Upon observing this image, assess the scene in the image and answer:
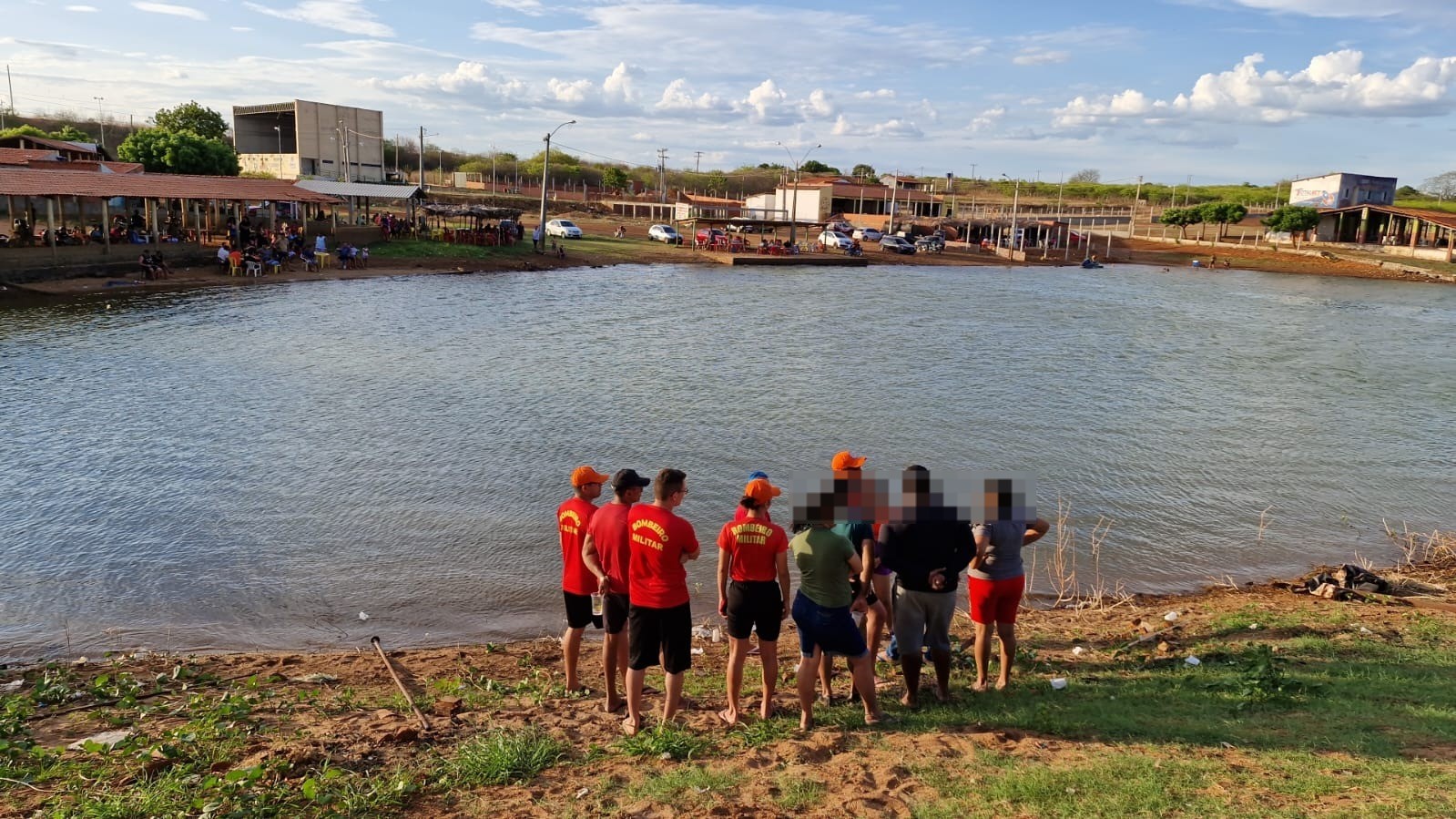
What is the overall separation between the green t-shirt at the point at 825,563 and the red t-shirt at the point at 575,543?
4.95 ft

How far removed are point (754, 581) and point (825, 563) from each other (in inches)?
18.3

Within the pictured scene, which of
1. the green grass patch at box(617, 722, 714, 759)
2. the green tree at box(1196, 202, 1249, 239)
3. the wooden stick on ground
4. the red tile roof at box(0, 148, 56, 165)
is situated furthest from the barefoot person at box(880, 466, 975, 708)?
the green tree at box(1196, 202, 1249, 239)

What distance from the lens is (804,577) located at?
6.08 meters

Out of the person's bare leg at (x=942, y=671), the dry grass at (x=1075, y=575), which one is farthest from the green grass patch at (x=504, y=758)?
the dry grass at (x=1075, y=575)

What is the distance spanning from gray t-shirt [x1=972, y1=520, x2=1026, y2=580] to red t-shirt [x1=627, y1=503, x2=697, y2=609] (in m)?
2.19

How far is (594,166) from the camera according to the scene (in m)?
116

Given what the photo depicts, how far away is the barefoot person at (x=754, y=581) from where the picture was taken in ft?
19.2

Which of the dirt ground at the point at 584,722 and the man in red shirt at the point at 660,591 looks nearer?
the dirt ground at the point at 584,722

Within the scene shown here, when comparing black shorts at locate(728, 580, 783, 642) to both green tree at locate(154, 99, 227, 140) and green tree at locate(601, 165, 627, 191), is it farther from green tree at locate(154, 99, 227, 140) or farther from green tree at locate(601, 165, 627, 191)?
green tree at locate(601, 165, 627, 191)

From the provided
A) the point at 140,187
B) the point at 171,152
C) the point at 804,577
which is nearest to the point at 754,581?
the point at 804,577

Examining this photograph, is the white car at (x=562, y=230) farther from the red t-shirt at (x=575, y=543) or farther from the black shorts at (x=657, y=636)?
the black shorts at (x=657, y=636)

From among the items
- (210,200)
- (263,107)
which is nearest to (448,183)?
Result: (263,107)

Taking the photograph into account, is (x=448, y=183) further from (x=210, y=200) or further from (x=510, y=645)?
(x=510, y=645)

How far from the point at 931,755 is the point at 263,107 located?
3326 inches
